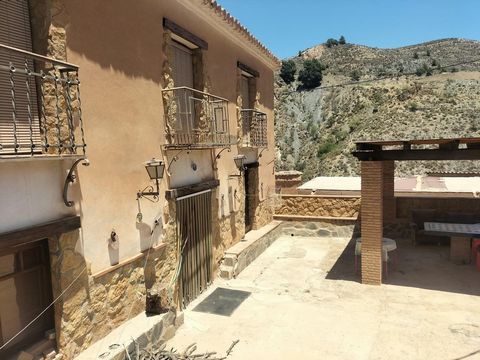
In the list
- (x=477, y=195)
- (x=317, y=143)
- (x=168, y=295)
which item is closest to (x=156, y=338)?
(x=168, y=295)

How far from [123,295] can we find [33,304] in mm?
1712

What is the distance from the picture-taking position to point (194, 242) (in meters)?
9.17

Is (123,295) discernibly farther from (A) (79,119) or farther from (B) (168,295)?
(A) (79,119)

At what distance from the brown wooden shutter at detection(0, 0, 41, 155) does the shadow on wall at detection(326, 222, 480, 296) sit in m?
8.01

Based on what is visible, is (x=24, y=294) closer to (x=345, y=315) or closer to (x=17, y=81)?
(x=17, y=81)

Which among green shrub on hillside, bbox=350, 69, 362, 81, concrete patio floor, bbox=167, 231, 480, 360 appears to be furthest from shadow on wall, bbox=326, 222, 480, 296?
green shrub on hillside, bbox=350, 69, 362, 81

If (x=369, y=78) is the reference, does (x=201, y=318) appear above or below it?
below

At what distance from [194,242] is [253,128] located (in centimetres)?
585

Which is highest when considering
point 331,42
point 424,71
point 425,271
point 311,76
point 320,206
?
point 331,42

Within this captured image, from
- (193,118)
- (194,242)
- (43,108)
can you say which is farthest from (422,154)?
(43,108)

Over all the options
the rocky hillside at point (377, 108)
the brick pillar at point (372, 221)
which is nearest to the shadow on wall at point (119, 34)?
the brick pillar at point (372, 221)

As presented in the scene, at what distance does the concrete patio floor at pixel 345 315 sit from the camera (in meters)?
6.51

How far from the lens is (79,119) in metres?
5.50

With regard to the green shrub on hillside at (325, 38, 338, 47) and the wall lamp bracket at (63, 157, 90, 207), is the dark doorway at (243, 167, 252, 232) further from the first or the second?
the green shrub on hillside at (325, 38, 338, 47)
